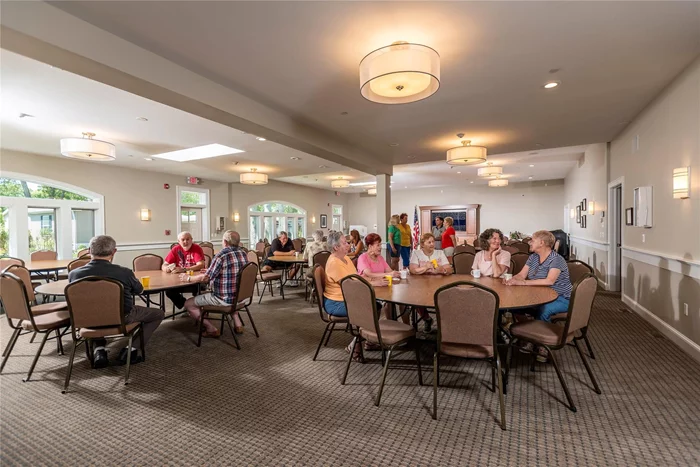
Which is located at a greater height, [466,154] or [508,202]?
[466,154]

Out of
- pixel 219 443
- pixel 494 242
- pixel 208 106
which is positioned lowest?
pixel 219 443

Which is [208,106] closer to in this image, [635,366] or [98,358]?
[98,358]

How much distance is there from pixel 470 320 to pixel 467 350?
0.84ft

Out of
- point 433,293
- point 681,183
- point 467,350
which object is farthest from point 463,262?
point 467,350

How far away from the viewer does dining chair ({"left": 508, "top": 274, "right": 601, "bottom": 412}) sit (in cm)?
251

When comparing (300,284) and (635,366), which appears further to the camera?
(300,284)

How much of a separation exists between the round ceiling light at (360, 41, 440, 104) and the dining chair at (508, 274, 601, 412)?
192 cm

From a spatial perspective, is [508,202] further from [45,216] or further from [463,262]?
[45,216]

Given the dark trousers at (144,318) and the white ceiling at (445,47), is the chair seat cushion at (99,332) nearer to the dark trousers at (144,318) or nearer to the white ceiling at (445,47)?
the dark trousers at (144,318)

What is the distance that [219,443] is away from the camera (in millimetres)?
2230

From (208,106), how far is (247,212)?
868 centimetres

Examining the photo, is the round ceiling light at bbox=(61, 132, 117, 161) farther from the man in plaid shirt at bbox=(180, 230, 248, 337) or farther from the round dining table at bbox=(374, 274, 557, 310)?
the round dining table at bbox=(374, 274, 557, 310)

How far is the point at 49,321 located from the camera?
328 cm

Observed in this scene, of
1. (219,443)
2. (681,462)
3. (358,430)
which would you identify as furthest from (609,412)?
(219,443)
